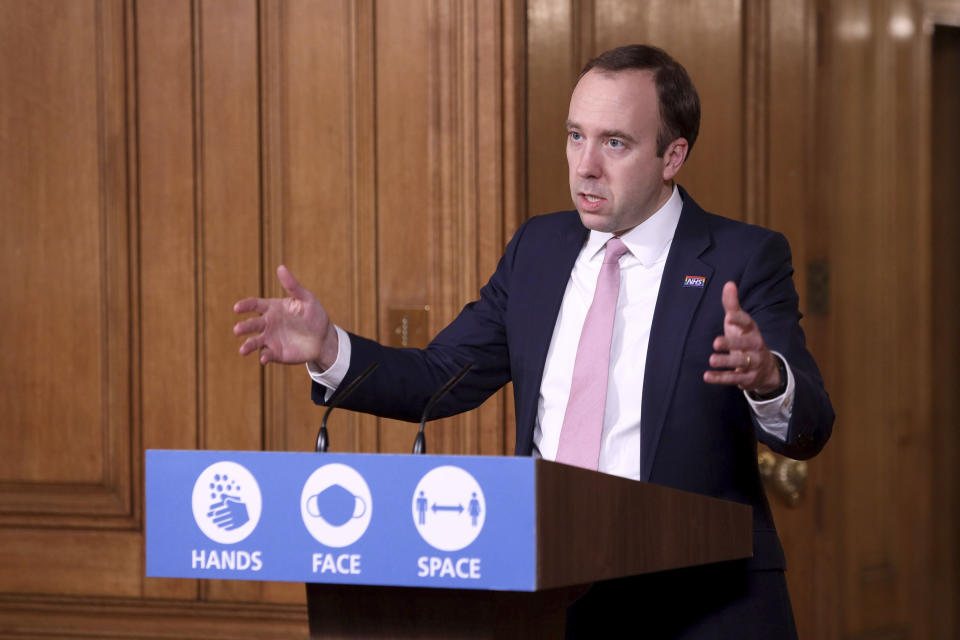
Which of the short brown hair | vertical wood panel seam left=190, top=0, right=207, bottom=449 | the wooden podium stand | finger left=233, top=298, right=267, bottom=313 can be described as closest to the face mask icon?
the wooden podium stand

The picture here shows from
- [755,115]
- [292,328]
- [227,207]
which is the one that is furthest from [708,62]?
[292,328]

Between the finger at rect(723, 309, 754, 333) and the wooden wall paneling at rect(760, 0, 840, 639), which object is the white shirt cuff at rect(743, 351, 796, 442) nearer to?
the finger at rect(723, 309, 754, 333)

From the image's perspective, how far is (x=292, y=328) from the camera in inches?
72.9

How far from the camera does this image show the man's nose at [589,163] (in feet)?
6.82

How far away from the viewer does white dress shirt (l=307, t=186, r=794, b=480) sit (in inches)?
77.3

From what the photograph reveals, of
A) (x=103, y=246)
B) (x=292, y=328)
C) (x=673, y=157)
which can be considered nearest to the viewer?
(x=292, y=328)

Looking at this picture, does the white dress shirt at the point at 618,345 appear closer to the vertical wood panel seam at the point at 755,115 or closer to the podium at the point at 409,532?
the podium at the point at 409,532

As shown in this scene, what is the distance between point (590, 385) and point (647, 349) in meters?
0.11

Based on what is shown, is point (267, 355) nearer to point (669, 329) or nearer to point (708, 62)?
point (669, 329)

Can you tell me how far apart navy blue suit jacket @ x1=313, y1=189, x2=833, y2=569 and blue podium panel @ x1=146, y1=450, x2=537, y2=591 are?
60cm

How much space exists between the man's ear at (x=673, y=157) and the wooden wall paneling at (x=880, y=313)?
1.72m

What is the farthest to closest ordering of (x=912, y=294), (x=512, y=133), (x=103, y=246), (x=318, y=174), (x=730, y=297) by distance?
(x=912, y=294), (x=103, y=246), (x=318, y=174), (x=512, y=133), (x=730, y=297)

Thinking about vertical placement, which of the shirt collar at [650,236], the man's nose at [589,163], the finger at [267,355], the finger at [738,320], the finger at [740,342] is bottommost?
the finger at [267,355]

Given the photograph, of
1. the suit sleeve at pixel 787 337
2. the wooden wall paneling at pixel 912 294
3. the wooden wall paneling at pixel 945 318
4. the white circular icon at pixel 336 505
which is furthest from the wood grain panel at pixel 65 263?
the wooden wall paneling at pixel 945 318
